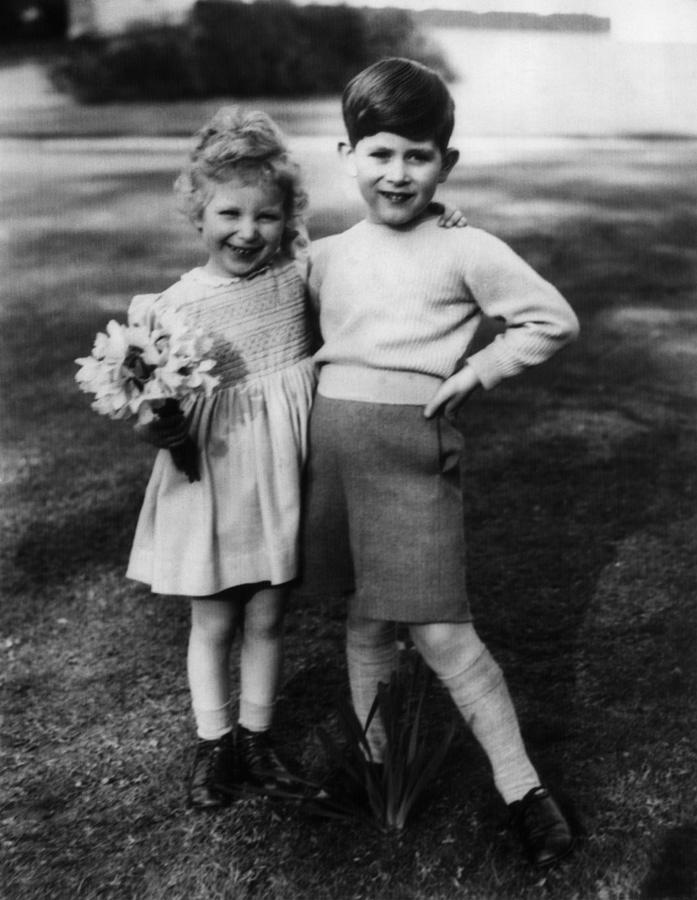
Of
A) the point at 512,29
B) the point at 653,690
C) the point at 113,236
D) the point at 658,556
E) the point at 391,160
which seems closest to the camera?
the point at 391,160

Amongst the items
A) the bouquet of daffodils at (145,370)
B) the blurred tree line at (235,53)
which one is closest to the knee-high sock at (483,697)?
the bouquet of daffodils at (145,370)

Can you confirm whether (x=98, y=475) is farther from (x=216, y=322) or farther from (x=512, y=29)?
(x=512, y=29)

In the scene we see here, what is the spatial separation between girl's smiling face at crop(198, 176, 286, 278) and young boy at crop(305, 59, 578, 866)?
0.13 metres

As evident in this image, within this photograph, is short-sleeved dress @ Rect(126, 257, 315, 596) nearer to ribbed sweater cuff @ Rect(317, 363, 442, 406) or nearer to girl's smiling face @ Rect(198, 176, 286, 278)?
girl's smiling face @ Rect(198, 176, 286, 278)

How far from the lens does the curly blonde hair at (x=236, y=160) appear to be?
238 cm

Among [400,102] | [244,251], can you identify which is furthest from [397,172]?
[244,251]

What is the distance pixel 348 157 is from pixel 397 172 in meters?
0.15

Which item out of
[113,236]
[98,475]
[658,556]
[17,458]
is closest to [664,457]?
[658,556]

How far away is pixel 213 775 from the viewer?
2.71m

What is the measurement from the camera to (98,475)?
190 inches

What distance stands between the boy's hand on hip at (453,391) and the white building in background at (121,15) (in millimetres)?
6161

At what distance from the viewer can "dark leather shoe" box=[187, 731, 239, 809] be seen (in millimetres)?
2688

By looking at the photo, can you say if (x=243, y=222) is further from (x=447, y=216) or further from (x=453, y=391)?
(x=453, y=391)

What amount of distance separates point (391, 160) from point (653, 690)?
1.66m
